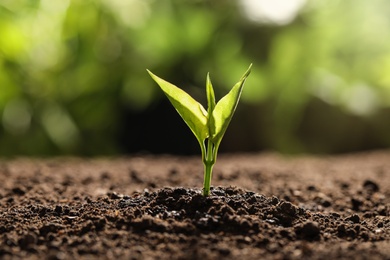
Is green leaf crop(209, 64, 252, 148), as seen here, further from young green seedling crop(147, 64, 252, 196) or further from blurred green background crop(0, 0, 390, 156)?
blurred green background crop(0, 0, 390, 156)

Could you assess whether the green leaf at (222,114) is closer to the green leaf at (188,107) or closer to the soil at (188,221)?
the green leaf at (188,107)

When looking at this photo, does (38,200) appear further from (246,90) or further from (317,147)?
(317,147)

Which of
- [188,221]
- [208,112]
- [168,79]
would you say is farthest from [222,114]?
[168,79]

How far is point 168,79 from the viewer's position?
4.62 m

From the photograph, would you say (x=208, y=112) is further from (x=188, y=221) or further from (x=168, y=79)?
(x=168, y=79)

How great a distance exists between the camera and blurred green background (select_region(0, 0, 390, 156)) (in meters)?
4.35

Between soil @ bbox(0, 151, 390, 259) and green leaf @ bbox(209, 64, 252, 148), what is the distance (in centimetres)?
16

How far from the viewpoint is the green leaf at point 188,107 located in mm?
1447

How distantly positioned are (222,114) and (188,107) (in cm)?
8

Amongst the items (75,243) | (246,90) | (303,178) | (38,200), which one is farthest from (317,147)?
(75,243)

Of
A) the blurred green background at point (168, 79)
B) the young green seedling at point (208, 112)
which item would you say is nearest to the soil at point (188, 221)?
the young green seedling at point (208, 112)

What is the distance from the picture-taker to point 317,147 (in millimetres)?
4785

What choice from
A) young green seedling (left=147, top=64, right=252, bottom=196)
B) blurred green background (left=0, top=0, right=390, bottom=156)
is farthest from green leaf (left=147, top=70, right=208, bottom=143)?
blurred green background (left=0, top=0, right=390, bottom=156)

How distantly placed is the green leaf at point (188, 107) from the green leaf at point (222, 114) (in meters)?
0.02
